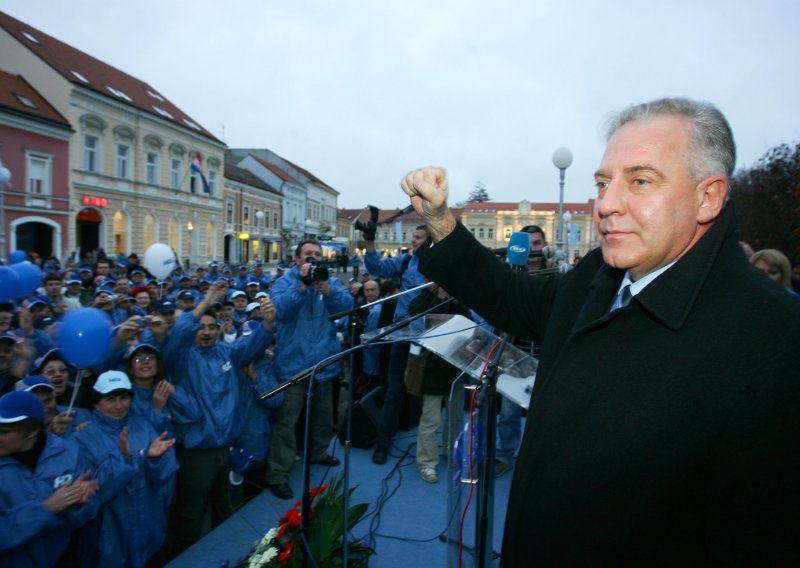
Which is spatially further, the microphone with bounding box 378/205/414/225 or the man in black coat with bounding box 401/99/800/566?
the microphone with bounding box 378/205/414/225

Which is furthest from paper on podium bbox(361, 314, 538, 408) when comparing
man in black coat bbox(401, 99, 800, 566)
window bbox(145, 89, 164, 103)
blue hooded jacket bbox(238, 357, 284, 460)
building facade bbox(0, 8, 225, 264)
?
window bbox(145, 89, 164, 103)

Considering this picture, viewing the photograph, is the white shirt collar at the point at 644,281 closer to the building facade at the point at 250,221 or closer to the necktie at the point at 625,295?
the necktie at the point at 625,295

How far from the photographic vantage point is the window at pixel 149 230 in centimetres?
2806

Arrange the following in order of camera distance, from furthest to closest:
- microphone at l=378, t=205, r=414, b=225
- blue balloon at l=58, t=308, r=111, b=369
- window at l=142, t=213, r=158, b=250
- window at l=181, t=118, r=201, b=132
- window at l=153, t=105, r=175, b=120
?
window at l=181, t=118, r=201, b=132 → window at l=153, t=105, r=175, b=120 → window at l=142, t=213, r=158, b=250 → blue balloon at l=58, t=308, r=111, b=369 → microphone at l=378, t=205, r=414, b=225

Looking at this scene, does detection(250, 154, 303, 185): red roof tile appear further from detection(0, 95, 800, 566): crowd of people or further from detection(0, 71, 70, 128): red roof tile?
detection(0, 95, 800, 566): crowd of people

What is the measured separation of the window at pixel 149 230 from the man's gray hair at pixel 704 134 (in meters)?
30.9

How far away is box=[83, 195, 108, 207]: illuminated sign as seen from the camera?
77.5 ft

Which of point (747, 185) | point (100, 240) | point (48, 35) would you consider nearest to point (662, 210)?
point (100, 240)

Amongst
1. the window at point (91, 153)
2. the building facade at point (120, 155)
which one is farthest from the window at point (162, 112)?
the window at point (91, 153)

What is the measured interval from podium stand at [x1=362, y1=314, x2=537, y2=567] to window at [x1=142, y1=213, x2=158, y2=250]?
29.8 meters

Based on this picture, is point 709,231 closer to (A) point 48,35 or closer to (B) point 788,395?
(B) point 788,395

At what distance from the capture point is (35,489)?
7.98 ft

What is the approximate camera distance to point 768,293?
2.95 ft

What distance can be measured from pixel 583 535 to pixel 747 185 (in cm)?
3486
